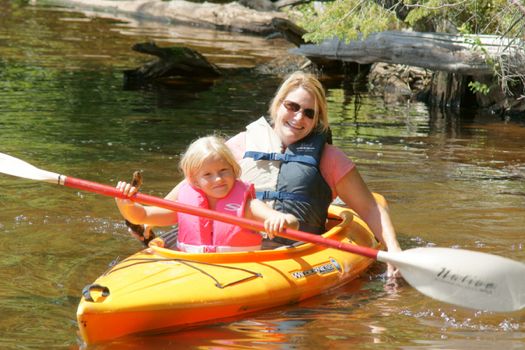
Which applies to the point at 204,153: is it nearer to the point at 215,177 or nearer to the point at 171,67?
the point at 215,177

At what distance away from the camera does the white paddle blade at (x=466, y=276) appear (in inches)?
181

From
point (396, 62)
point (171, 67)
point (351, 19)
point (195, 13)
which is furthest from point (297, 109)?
point (195, 13)

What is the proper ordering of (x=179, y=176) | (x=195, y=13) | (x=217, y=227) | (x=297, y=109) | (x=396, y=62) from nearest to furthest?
(x=217, y=227)
(x=297, y=109)
(x=179, y=176)
(x=396, y=62)
(x=195, y=13)

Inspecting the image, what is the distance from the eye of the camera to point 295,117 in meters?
5.48

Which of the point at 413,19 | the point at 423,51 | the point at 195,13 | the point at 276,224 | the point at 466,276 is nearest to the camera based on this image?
the point at 466,276

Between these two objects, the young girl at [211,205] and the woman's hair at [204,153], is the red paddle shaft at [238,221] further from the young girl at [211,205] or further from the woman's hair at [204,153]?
the woman's hair at [204,153]

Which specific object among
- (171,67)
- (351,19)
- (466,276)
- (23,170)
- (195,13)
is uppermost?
(195,13)

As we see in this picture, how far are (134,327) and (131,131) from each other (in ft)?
18.2

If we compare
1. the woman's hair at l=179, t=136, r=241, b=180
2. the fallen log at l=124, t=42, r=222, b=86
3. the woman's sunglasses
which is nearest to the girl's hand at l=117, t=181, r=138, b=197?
the woman's hair at l=179, t=136, r=241, b=180

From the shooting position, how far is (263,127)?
18.5 ft

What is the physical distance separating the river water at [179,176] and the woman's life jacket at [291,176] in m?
0.46

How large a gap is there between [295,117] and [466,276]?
4.42 ft

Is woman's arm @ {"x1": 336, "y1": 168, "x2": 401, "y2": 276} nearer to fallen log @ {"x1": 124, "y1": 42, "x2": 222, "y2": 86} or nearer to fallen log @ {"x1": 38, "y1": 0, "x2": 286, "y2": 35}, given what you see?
fallen log @ {"x1": 124, "y1": 42, "x2": 222, "y2": 86}

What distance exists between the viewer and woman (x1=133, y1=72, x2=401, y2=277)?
5.45 meters
